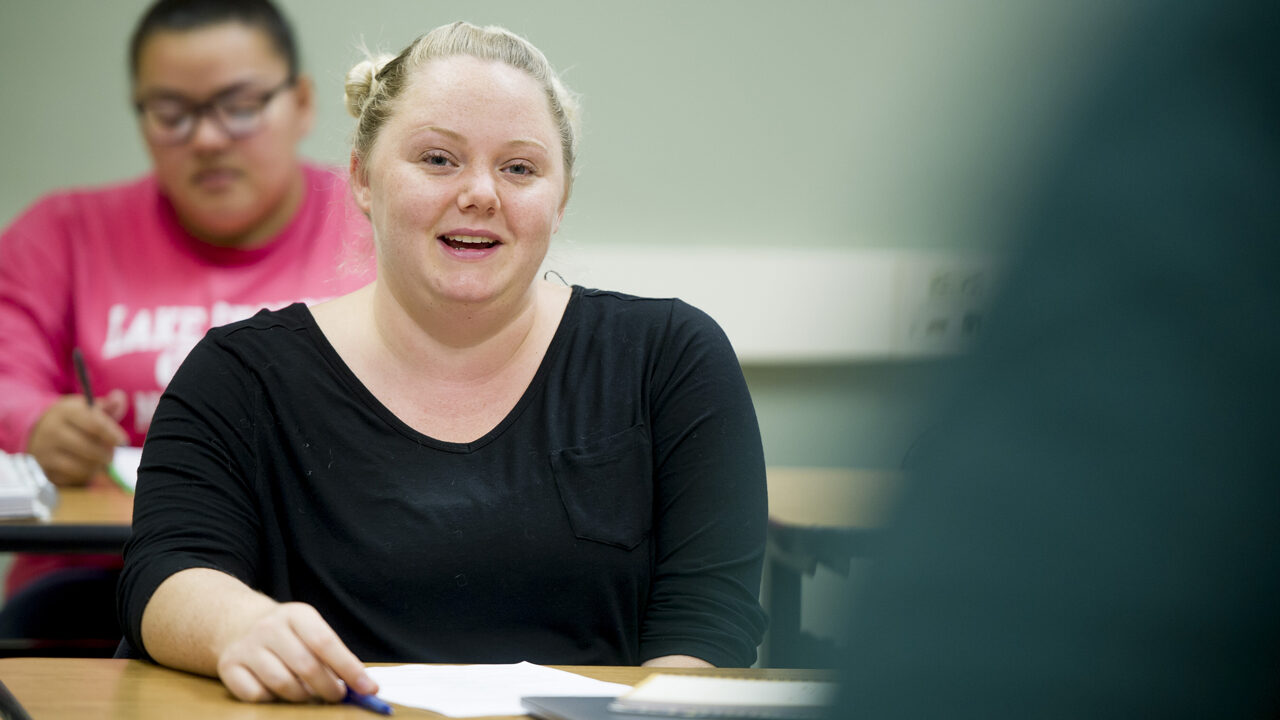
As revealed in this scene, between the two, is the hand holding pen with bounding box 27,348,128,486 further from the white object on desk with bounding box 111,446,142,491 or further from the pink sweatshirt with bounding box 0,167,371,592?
the pink sweatshirt with bounding box 0,167,371,592

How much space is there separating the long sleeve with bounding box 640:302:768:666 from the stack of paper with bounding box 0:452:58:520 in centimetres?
104

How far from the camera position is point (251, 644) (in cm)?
98

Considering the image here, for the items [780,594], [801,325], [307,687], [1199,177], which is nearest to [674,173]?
[801,325]

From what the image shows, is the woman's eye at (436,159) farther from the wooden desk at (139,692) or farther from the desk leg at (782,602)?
the desk leg at (782,602)

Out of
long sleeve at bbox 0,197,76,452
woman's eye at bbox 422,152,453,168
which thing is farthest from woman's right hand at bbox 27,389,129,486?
woman's eye at bbox 422,152,453,168

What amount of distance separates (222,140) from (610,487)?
5.73 feet

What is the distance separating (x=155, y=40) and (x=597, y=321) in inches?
70.0

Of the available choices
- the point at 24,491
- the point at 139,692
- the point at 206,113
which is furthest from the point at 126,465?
the point at 139,692

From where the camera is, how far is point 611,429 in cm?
146

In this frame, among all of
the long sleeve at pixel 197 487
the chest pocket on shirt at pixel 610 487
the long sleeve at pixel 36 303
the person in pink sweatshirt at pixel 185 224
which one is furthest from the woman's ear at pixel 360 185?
the long sleeve at pixel 36 303

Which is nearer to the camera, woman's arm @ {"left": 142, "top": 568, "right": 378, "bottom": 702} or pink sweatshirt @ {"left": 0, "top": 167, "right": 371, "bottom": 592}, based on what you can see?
woman's arm @ {"left": 142, "top": 568, "right": 378, "bottom": 702}

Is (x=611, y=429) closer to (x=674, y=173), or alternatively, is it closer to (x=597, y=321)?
(x=597, y=321)

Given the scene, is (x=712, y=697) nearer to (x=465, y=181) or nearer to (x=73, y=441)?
(x=465, y=181)

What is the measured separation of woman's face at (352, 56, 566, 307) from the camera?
143cm
